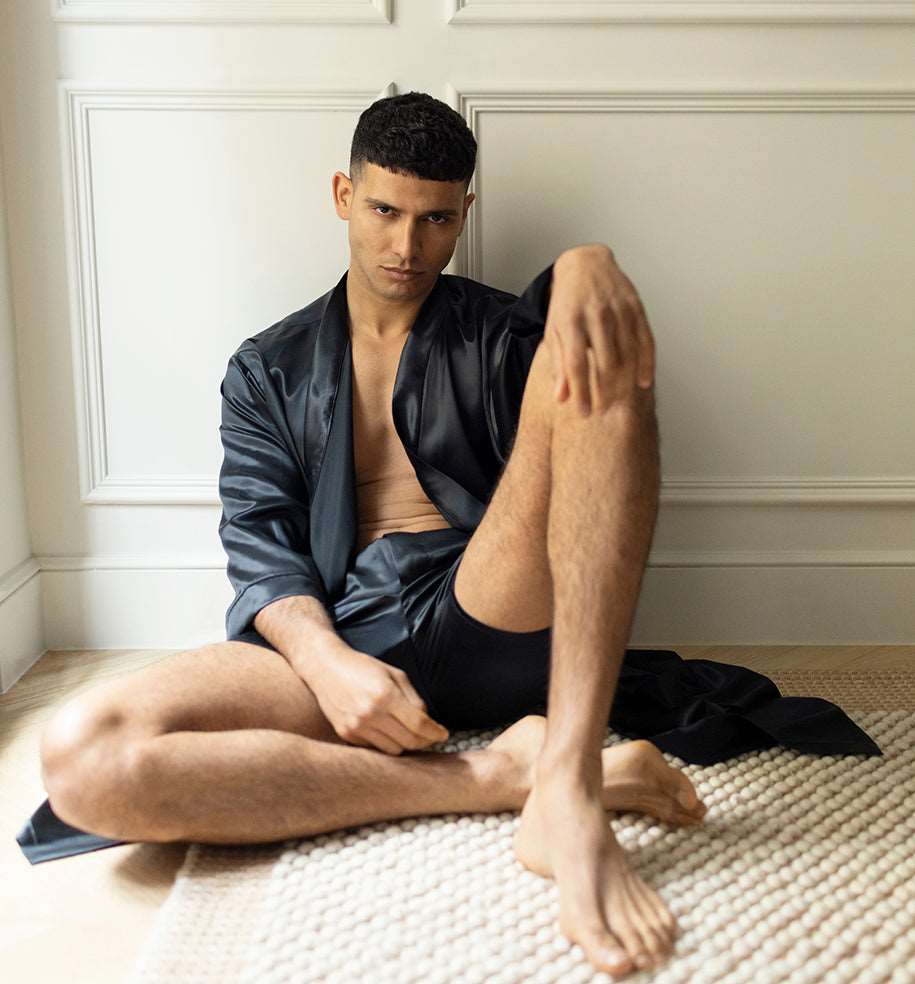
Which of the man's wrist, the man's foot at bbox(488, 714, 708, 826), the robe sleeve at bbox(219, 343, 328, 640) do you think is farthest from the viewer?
the robe sleeve at bbox(219, 343, 328, 640)

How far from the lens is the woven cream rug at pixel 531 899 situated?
1146mm

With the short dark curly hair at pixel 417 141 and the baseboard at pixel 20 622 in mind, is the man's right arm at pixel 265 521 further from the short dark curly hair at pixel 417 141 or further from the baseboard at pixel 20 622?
the baseboard at pixel 20 622

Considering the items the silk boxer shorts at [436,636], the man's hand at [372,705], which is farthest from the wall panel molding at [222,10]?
the man's hand at [372,705]

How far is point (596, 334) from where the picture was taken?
3.87 feet

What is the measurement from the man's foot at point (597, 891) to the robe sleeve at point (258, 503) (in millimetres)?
552

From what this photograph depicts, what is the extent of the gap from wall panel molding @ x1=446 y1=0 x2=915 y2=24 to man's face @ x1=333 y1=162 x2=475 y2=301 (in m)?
0.48

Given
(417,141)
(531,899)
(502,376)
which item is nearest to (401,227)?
(417,141)

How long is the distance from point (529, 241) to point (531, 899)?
4.15ft

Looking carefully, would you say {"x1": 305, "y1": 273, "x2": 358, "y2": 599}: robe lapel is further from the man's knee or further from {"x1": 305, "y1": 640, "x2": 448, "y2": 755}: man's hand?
the man's knee

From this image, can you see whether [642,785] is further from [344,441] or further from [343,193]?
[343,193]

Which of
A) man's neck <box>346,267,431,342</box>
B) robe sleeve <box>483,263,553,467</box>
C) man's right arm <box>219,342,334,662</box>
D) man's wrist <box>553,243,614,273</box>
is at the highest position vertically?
man's wrist <box>553,243,614,273</box>

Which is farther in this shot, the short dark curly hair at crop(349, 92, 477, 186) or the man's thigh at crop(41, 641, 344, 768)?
the short dark curly hair at crop(349, 92, 477, 186)

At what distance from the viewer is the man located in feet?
4.04

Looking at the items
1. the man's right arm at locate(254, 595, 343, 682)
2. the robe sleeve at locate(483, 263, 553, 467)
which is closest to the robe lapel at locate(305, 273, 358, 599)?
the man's right arm at locate(254, 595, 343, 682)
